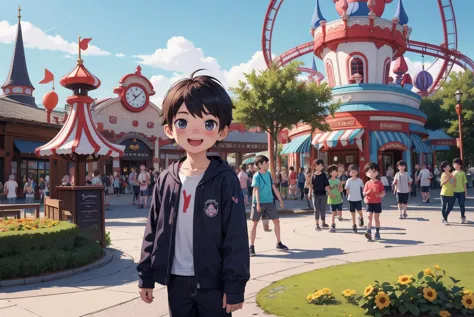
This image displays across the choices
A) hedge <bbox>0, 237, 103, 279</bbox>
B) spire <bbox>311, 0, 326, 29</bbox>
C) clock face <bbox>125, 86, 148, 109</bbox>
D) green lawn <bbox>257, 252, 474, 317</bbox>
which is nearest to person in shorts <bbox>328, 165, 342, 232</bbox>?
green lawn <bbox>257, 252, 474, 317</bbox>

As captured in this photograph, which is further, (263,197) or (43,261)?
(263,197)

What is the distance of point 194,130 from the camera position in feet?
8.51

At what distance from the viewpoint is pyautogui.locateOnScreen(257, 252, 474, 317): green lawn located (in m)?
4.39

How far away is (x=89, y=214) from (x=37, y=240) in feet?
7.40

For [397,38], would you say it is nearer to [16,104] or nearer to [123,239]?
[123,239]

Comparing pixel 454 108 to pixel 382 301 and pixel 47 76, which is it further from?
pixel 382 301

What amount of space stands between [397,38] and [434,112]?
846cm

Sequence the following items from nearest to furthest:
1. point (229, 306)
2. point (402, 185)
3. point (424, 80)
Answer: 1. point (229, 306)
2. point (402, 185)
3. point (424, 80)

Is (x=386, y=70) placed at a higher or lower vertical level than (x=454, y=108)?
higher

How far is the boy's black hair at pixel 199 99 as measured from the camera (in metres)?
2.55

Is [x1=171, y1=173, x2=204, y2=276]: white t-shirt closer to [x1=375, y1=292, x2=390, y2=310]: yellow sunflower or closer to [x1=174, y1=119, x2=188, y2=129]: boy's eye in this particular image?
[x1=174, y1=119, x2=188, y2=129]: boy's eye

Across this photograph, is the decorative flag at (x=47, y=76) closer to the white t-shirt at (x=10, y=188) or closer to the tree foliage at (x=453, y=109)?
the white t-shirt at (x=10, y=188)

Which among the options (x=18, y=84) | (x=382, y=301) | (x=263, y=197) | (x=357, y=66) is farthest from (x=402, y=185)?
(x=18, y=84)

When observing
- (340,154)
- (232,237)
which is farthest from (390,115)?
(232,237)
